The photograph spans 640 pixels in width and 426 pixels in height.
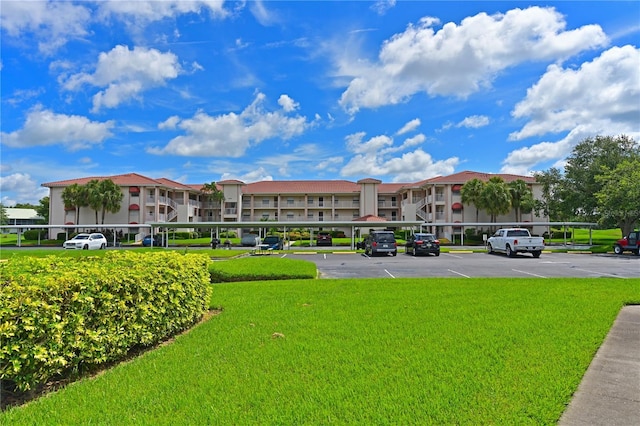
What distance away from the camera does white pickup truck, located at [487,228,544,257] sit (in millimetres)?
26484

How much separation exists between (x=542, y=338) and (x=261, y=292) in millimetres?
6437

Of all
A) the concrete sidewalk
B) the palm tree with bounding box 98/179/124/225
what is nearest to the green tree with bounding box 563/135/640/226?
the concrete sidewalk

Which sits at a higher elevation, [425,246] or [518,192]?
[518,192]

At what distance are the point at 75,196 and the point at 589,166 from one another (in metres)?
57.4

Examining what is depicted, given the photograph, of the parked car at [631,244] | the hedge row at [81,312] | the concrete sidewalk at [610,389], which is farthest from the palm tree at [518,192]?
the hedge row at [81,312]

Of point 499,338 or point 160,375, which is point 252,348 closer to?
point 160,375

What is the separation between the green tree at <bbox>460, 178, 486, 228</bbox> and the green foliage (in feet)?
124

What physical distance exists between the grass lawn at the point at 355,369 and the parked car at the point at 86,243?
32.5m

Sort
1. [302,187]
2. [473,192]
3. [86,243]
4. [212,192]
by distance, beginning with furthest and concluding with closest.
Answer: [302,187]
[212,192]
[473,192]
[86,243]

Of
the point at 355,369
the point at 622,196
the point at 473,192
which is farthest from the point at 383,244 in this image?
the point at 473,192

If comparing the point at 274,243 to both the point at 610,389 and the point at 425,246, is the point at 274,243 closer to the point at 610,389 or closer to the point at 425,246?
the point at 425,246

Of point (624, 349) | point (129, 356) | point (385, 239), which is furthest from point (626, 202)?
point (129, 356)

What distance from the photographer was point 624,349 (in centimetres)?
570

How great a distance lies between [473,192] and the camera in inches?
1922
